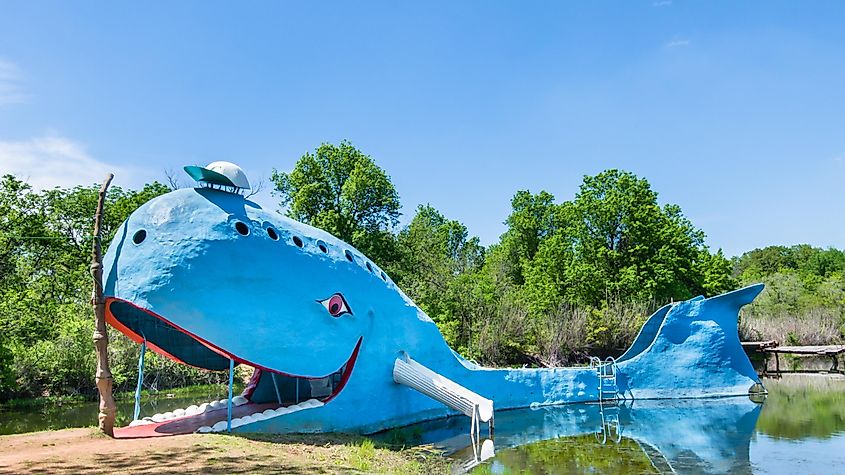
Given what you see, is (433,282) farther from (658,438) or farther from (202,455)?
(202,455)

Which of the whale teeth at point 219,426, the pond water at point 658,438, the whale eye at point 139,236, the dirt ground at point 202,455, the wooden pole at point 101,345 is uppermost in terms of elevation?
the whale eye at point 139,236

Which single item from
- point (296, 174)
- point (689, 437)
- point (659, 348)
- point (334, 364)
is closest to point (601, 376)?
point (659, 348)

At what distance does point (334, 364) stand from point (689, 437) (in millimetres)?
8473

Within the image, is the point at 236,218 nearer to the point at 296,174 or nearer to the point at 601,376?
the point at 601,376

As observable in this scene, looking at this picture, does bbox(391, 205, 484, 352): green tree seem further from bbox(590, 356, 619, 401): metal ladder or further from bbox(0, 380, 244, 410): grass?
bbox(0, 380, 244, 410): grass

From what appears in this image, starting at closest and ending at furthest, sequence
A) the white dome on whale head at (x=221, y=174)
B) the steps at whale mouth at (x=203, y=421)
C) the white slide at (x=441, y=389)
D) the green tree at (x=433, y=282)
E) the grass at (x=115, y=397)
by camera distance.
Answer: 1. the steps at whale mouth at (x=203, y=421)
2. the white dome on whale head at (x=221, y=174)
3. the white slide at (x=441, y=389)
4. the grass at (x=115, y=397)
5. the green tree at (x=433, y=282)

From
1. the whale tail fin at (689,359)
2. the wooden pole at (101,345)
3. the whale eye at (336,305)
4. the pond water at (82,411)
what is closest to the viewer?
the wooden pole at (101,345)

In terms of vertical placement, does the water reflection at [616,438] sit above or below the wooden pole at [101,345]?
below

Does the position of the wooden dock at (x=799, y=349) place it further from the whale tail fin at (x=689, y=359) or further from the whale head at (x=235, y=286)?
the whale head at (x=235, y=286)

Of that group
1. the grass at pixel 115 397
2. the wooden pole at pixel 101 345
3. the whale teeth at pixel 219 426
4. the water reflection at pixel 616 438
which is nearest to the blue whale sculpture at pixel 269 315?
the whale teeth at pixel 219 426

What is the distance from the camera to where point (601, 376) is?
69.4ft

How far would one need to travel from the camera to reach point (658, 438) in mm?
14578

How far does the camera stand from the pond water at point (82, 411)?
16.4 m

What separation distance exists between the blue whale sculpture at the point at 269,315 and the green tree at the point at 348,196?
1341 centimetres
